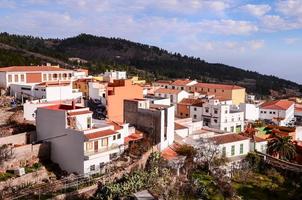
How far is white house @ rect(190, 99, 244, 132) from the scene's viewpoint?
4816 cm

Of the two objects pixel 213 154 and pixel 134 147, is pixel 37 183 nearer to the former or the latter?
pixel 134 147

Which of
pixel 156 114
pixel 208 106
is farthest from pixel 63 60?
pixel 156 114

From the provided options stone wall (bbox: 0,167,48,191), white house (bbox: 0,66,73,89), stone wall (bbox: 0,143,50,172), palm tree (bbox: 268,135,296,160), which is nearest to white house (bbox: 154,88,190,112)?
white house (bbox: 0,66,73,89)

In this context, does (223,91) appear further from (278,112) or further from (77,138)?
(77,138)

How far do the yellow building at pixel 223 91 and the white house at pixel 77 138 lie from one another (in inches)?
1448

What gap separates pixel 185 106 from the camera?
2082 inches

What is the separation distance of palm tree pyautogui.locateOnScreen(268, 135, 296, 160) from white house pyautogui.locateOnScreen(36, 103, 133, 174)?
58.9 ft

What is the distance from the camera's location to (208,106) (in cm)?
4950

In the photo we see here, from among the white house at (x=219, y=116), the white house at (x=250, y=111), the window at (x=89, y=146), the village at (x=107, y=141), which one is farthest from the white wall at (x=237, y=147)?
the white house at (x=250, y=111)

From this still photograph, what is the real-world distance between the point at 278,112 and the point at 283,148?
20.2m

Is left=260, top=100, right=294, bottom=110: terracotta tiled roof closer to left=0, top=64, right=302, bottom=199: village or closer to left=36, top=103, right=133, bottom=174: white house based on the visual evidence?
left=0, top=64, right=302, bottom=199: village

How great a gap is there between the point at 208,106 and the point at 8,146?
27331 millimetres

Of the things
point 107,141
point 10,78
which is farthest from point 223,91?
point 107,141

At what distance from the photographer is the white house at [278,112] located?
59.6m
